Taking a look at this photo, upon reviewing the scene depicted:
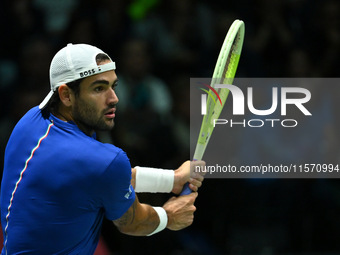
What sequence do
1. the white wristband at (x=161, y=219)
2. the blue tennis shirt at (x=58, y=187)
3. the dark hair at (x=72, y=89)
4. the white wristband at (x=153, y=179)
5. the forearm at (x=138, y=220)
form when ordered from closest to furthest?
the blue tennis shirt at (x=58, y=187) < the dark hair at (x=72, y=89) < the forearm at (x=138, y=220) < the white wristband at (x=161, y=219) < the white wristband at (x=153, y=179)

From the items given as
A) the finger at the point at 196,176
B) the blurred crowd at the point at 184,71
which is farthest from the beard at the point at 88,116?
the blurred crowd at the point at 184,71

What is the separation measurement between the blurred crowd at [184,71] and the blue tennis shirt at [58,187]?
8.91ft

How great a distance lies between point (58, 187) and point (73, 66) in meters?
0.63

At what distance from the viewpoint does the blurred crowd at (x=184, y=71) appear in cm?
684

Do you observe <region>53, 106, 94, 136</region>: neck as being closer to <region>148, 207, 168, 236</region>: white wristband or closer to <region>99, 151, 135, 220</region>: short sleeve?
<region>99, 151, 135, 220</region>: short sleeve

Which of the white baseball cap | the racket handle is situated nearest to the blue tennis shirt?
the white baseball cap

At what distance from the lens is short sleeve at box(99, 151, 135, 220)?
3795 mm

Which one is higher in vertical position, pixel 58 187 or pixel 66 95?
pixel 66 95

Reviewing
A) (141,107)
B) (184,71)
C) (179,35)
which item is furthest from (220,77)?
(179,35)

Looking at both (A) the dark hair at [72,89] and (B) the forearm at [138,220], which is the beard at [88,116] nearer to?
(A) the dark hair at [72,89]

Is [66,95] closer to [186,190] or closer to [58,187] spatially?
[58,187]

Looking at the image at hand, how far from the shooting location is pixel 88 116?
391 cm

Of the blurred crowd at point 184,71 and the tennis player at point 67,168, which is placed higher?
the blurred crowd at point 184,71

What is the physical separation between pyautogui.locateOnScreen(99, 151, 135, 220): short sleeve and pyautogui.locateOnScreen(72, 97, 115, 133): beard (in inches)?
8.4
